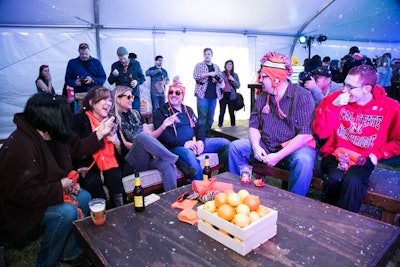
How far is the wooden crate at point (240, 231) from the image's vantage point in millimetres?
1426

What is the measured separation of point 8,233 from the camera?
1.92 m

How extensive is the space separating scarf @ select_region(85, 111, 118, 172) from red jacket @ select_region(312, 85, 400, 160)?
2.06 metres

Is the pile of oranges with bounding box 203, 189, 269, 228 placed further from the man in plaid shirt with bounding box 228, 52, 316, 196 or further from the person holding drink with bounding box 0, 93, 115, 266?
the man in plaid shirt with bounding box 228, 52, 316, 196

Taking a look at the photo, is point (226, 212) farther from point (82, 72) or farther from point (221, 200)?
point (82, 72)

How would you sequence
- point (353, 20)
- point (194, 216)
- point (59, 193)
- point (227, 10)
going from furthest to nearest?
point (353, 20)
point (227, 10)
point (59, 193)
point (194, 216)

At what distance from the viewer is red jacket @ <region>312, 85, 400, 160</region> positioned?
2.52 meters

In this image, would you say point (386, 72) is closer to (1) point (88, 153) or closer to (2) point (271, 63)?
(2) point (271, 63)

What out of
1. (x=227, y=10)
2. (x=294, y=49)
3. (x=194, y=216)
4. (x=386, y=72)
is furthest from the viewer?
(x=294, y=49)

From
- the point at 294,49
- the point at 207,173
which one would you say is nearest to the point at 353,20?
the point at 294,49

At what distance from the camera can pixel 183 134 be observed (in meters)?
3.49

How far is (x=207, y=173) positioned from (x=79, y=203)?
1088 millimetres

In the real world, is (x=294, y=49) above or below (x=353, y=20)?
below

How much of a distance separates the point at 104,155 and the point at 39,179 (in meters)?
0.85

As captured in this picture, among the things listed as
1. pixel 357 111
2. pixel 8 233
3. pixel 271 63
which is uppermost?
pixel 271 63
